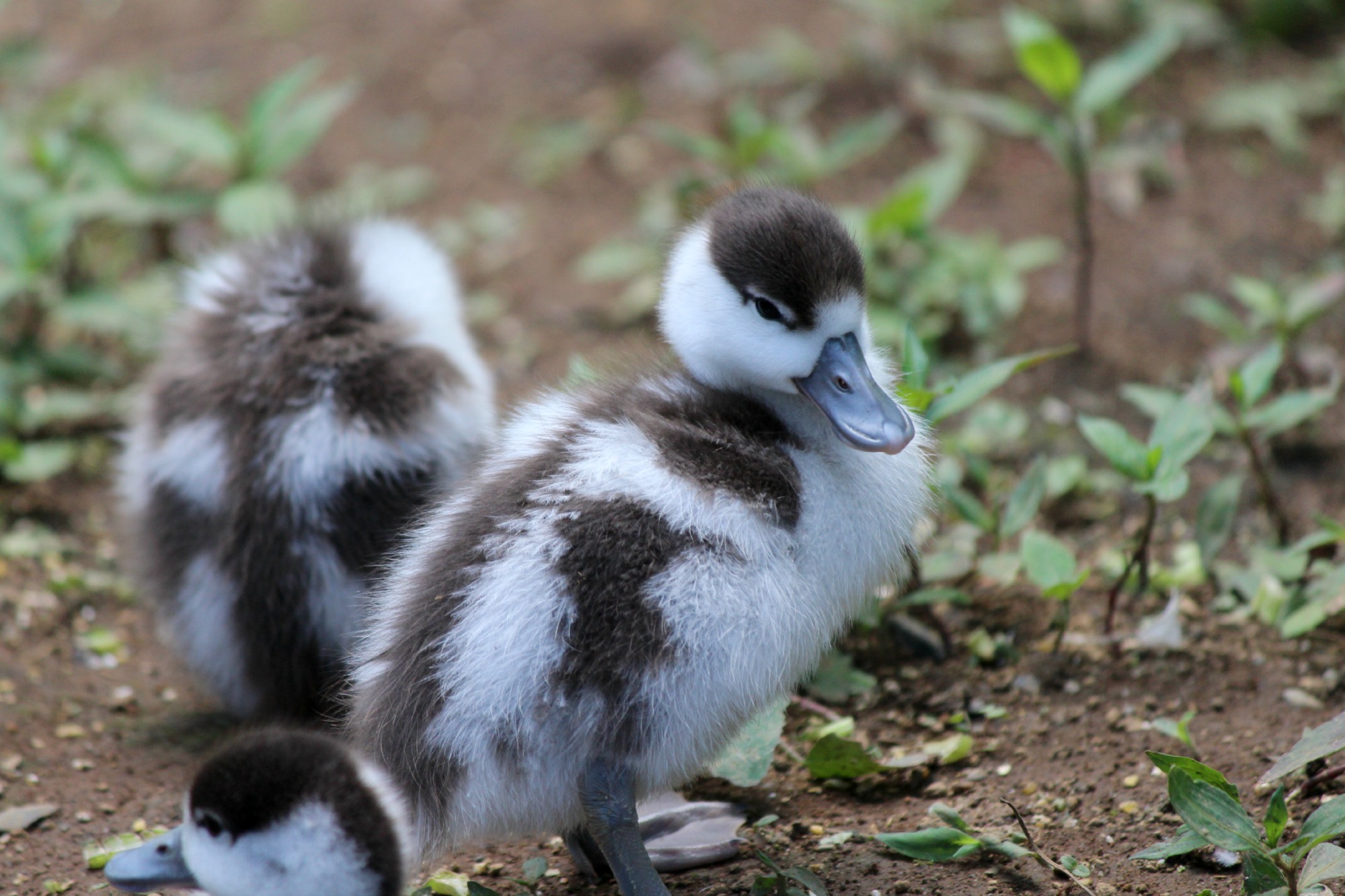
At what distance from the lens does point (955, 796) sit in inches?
111

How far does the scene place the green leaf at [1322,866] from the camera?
7.14ft

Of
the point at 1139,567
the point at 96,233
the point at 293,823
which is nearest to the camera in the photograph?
the point at 293,823

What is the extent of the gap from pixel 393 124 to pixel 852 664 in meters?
3.73

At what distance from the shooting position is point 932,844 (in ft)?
8.33

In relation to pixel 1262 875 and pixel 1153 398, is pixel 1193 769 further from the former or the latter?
pixel 1153 398

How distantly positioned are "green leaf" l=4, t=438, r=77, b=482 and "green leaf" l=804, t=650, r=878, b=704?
2407mm

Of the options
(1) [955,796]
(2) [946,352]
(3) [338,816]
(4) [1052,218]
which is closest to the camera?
(3) [338,816]

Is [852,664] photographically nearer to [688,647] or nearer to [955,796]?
[955,796]

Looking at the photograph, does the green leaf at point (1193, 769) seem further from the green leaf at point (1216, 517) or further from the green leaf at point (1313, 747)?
the green leaf at point (1216, 517)

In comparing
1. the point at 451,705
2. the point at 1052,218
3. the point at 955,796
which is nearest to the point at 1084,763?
the point at 955,796

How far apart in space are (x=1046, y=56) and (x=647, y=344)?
5.08 feet

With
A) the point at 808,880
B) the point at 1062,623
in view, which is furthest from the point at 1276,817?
the point at 1062,623

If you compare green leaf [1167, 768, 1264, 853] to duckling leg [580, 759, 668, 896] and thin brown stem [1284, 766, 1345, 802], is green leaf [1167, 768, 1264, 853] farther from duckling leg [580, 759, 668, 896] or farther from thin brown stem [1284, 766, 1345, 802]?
duckling leg [580, 759, 668, 896]

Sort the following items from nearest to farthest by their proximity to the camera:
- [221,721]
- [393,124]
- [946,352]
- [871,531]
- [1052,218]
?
[871,531] < [221,721] < [946,352] < [1052,218] < [393,124]
